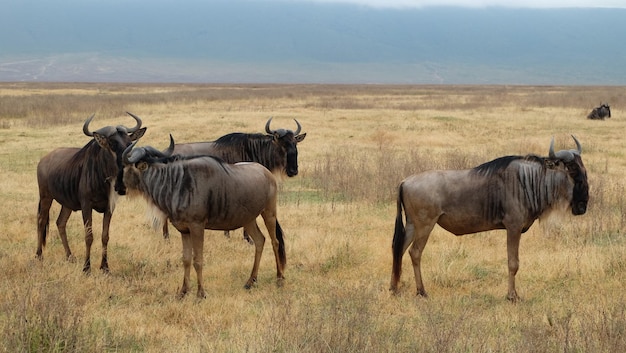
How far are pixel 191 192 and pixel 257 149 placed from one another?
3627 mm

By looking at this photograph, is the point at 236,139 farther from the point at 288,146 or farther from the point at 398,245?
the point at 398,245

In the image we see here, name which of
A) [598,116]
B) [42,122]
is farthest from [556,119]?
[42,122]

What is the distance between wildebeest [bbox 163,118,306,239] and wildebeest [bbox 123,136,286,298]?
118 inches

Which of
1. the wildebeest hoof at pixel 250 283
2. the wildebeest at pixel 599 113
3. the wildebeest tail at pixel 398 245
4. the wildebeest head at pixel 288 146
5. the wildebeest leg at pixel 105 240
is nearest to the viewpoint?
the wildebeest tail at pixel 398 245

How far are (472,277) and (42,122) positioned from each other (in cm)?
2538

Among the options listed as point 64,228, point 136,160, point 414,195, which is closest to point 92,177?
point 64,228

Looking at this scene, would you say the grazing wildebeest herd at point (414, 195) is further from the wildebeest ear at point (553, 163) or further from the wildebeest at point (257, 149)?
the wildebeest at point (257, 149)

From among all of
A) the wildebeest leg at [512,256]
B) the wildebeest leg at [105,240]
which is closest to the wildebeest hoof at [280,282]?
the wildebeest leg at [105,240]

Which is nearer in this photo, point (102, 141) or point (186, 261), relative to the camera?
point (186, 261)

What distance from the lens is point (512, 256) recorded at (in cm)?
693

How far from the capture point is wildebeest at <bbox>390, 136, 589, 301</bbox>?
6.90 meters

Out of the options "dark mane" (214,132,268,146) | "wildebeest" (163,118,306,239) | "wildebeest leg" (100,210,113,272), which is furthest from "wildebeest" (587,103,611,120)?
"wildebeest leg" (100,210,113,272)

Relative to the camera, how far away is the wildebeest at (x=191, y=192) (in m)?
7.01

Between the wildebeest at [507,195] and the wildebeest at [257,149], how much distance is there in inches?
153
